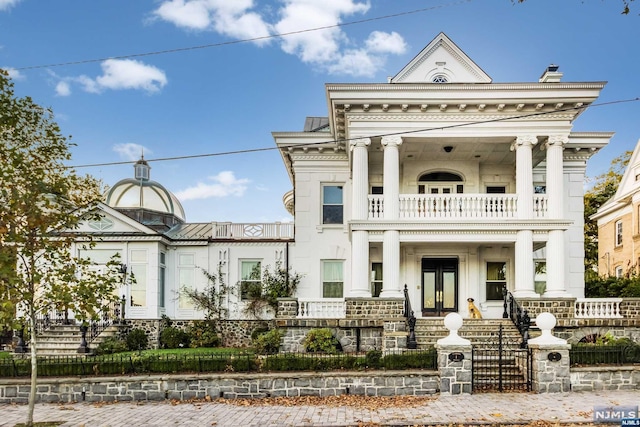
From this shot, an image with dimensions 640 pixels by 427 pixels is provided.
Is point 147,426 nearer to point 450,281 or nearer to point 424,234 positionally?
point 424,234

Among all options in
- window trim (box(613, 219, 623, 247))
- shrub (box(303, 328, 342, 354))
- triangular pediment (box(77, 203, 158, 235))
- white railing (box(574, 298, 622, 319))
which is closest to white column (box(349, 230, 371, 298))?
shrub (box(303, 328, 342, 354))

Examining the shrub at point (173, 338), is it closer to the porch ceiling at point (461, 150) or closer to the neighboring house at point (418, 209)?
the neighboring house at point (418, 209)

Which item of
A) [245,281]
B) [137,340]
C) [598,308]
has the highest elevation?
[245,281]

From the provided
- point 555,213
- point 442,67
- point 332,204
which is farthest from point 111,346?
point 555,213

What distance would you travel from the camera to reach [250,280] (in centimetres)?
2427

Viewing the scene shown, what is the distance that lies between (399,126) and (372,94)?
1401 mm

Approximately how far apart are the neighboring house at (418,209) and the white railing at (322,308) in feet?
0.66

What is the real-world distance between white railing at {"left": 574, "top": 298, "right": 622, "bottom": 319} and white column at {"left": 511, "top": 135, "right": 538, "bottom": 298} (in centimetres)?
147

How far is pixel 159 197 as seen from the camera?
28.6 m

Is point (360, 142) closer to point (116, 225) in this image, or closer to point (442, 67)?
point (442, 67)

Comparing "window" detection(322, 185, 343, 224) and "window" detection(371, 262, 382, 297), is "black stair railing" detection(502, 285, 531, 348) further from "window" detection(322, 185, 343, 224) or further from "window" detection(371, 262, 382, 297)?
"window" detection(322, 185, 343, 224)

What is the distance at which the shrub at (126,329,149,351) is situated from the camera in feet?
70.0

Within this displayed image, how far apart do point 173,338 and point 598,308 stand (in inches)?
575

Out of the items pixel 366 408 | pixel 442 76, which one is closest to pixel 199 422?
pixel 366 408
